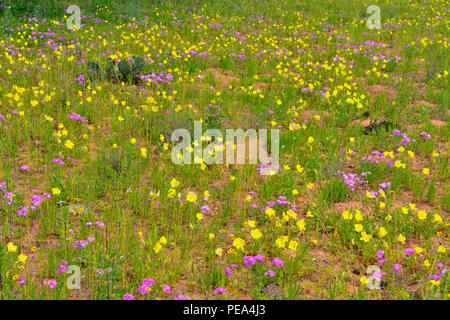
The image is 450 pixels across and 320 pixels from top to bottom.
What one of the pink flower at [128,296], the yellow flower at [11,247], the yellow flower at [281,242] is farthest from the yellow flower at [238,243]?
the yellow flower at [11,247]

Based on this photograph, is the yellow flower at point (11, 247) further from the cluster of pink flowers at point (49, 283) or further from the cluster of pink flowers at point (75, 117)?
the cluster of pink flowers at point (75, 117)

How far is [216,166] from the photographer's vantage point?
16.9ft

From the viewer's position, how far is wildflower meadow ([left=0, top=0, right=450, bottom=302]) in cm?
338

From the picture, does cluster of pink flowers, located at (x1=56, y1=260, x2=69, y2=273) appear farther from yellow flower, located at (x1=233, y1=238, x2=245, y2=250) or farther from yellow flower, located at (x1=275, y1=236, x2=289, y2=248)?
yellow flower, located at (x1=275, y1=236, x2=289, y2=248)

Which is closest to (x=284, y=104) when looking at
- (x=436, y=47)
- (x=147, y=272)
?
(x=147, y=272)

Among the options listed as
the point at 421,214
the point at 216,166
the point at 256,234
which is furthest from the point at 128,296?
the point at 421,214

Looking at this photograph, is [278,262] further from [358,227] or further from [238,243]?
[358,227]

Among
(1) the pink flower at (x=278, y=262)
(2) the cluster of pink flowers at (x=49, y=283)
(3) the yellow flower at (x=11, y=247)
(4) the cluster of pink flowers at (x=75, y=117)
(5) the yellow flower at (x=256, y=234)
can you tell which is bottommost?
(1) the pink flower at (x=278, y=262)

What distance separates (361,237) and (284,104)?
3.71 m

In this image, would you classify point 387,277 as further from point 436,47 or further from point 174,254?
point 436,47

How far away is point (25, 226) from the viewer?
3844mm

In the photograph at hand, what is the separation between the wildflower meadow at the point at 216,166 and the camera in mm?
3375

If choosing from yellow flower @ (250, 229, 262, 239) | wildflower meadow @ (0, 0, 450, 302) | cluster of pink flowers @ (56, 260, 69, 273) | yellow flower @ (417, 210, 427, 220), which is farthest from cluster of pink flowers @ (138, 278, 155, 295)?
yellow flower @ (417, 210, 427, 220)

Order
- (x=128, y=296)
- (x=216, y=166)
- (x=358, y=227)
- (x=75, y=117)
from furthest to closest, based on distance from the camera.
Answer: (x=75, y=117) < (x=216, y=166) < (x=358, y=227) < (x=128, y=296)
